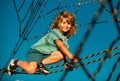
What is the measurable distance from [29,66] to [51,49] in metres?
0.23

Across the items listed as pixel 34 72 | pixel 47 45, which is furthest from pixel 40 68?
pixel 47 45

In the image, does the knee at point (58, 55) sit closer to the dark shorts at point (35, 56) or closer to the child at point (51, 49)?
the child at point (51, 49)

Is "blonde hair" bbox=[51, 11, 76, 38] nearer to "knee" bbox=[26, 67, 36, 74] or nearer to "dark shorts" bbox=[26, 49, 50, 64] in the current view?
"dark shorts" bbox=[26, 49, 50, 64]

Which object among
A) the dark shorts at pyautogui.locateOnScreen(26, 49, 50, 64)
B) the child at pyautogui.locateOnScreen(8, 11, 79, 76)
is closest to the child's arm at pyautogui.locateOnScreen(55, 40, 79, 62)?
the child at pyautogui.locateOnScreen(8, 11, 79, 76)

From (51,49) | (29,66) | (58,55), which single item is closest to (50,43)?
(51,49)

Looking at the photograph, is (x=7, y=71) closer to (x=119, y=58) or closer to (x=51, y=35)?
(x=51, y=35)

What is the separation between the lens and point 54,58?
90.5 inches

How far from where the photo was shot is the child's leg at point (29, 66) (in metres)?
2.27

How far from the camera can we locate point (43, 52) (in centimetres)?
241

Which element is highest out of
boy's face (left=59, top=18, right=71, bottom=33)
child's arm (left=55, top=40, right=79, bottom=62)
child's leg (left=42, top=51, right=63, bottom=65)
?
boy's face (left=59, top=18, right=71, bottom=33)

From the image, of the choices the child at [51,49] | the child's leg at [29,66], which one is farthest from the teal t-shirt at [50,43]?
the child's leg at [29,66]

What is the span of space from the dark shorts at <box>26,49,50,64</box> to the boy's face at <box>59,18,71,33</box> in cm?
24

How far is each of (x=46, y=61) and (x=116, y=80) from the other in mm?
752

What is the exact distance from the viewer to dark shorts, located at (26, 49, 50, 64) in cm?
234
